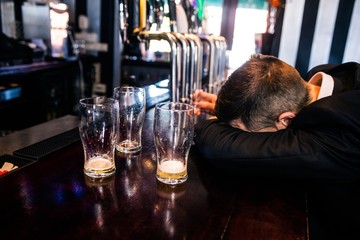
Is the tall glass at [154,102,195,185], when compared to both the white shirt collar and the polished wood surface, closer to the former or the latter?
the polished wood surface

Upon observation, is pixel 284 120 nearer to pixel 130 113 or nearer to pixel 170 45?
pixel 130 113

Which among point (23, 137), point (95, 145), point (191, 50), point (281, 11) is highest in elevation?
point (281, 11)

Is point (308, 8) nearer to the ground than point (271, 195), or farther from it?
farther from it

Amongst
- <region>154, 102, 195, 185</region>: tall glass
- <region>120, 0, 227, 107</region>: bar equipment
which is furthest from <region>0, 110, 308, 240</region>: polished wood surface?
<region>120, 0, 227, 107</region>: bar equipment

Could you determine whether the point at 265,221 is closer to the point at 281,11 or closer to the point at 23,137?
the point at 23,137

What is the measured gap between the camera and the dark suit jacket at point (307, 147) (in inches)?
38.0

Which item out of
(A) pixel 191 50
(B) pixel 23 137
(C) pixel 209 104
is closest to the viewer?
(B) pixel 23 137

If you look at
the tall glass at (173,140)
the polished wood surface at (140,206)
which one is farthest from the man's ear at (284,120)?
the tall glass at (173,140)

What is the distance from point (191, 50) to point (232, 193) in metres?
1.22

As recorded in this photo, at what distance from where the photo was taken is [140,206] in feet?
2.61

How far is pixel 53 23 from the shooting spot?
4840mm

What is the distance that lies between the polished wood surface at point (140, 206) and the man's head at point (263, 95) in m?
0.22

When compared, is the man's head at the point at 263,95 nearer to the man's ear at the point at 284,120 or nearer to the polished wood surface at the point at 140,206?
the man's ear at the point at 284,120

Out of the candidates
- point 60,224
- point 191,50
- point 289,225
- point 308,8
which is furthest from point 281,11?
point 60,224
